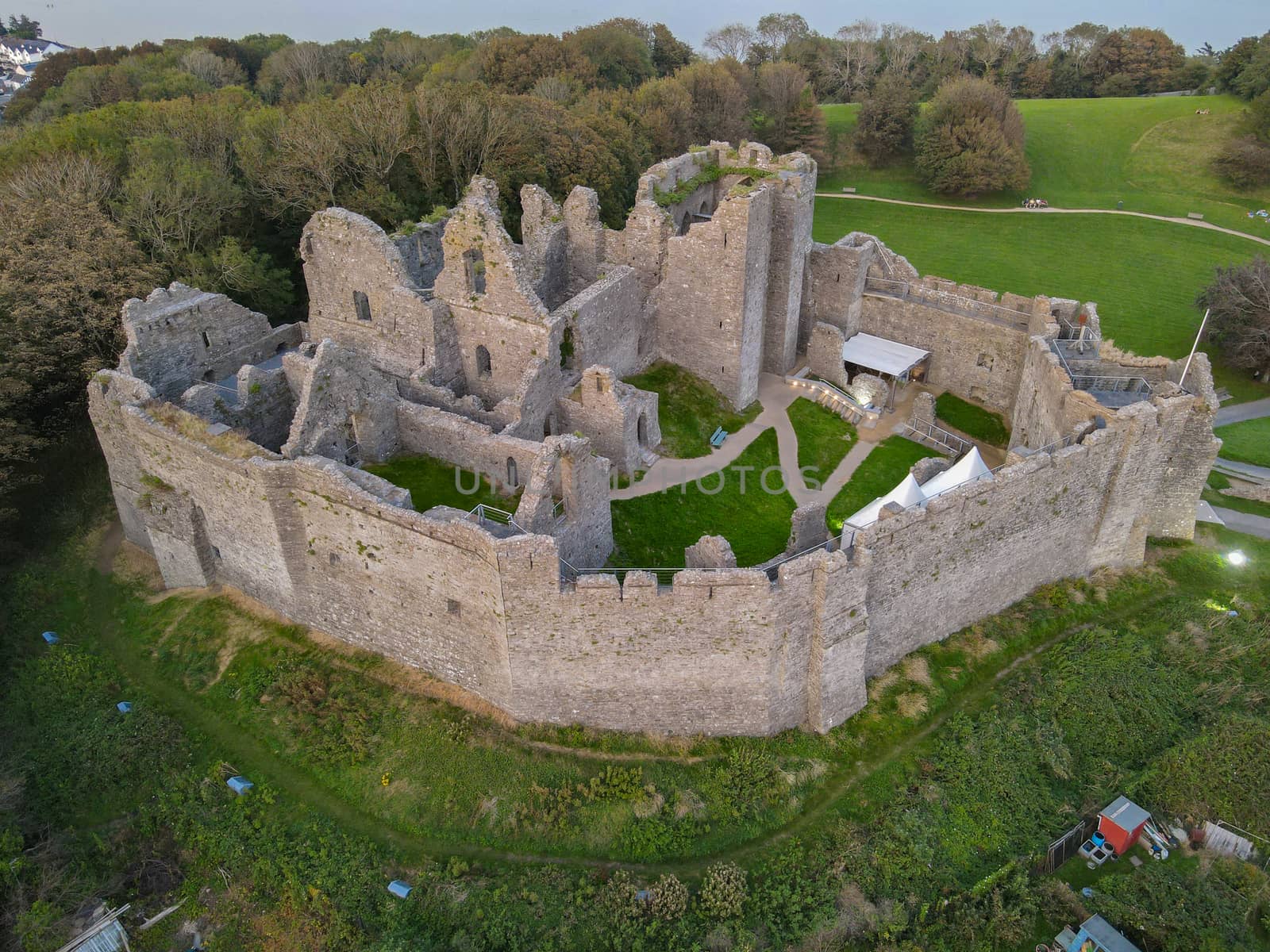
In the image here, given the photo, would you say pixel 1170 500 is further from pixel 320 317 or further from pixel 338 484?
pixel 320 317

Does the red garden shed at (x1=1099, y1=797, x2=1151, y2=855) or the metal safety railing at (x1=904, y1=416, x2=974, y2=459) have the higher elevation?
the metal safety railing at (x1=904, y1=416, x2=974, y2=459)

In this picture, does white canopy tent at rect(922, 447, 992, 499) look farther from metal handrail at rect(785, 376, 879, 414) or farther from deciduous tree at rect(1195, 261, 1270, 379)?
deciduous tree at rect(1195, 261, 1270, 379)

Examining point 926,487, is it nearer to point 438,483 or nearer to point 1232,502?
point 1232,502

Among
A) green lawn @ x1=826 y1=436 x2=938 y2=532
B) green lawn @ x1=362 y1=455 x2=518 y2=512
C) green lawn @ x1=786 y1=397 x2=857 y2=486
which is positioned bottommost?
green lawn @ x1=826 y1=436 x2=938 y2=532

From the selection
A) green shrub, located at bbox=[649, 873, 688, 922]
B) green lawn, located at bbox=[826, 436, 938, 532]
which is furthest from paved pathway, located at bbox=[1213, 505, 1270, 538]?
green shrub, located at bbox=[649, 873, 688, 922]

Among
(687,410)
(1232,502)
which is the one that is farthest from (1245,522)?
(687,410)

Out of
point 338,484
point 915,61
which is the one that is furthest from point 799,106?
point 338,484
